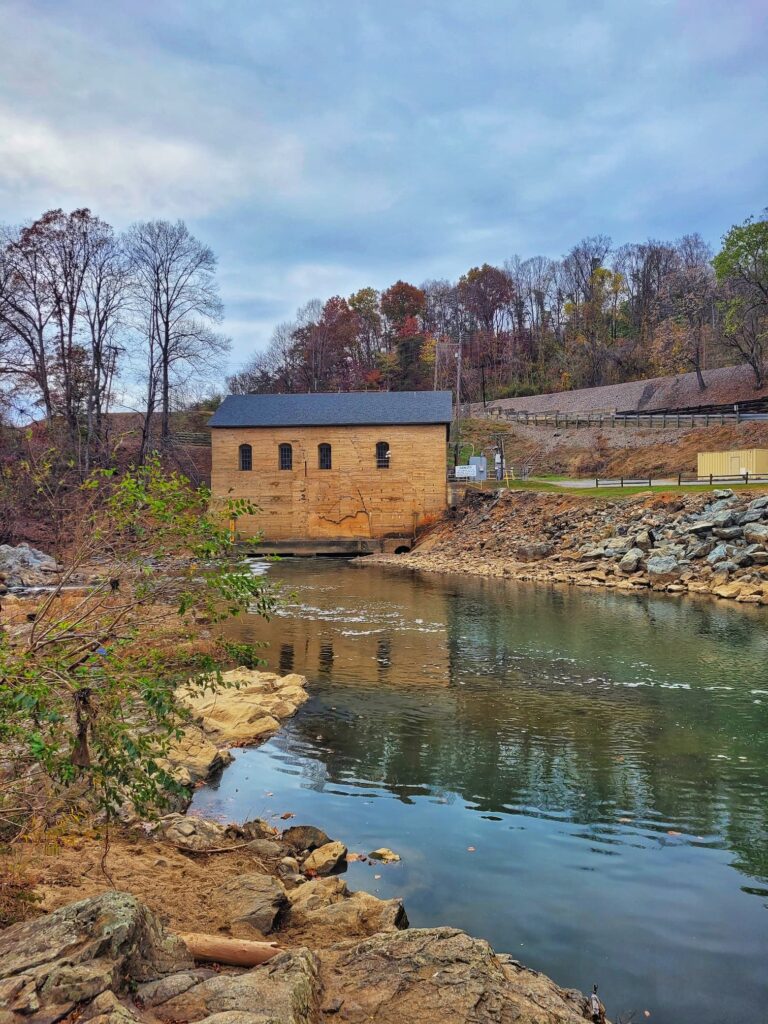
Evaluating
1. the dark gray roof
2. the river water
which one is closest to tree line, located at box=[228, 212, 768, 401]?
the dark gray roof

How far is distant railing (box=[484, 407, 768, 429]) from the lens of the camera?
42906 mm

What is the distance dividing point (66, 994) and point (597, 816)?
5338 mm

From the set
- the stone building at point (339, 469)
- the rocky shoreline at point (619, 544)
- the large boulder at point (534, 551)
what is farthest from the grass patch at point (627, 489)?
the large boulder at point (534, 551)

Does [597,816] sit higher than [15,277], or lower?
lower

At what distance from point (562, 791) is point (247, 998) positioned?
5.11m

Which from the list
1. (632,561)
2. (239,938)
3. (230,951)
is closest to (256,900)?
(239,938)

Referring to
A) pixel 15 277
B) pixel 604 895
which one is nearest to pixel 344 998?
pixel 604 895

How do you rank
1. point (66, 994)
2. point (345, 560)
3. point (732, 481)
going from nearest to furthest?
point (66, 994)
point (732, 481)
point (345, 560)

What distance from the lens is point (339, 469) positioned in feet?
125

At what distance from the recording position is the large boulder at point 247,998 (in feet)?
9.73

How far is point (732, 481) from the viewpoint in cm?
3077

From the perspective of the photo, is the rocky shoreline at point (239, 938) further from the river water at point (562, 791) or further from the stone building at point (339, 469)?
the stone building at point (339, 469)

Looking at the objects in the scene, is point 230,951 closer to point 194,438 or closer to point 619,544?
point 619,544

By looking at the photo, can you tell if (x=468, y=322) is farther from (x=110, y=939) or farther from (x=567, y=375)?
(x=110, y=939)
